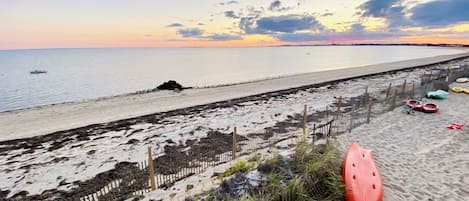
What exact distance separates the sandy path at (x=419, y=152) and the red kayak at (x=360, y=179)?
471 mm

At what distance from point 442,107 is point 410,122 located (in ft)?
14.4

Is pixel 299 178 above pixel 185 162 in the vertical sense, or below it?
above

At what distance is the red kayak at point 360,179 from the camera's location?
521cm

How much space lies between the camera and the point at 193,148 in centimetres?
977

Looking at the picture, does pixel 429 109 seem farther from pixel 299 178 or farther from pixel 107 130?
pixel 107 130

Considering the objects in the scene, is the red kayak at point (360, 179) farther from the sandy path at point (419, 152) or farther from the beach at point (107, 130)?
the beach at point (107, 130)

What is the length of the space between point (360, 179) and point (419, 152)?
13.4 ft

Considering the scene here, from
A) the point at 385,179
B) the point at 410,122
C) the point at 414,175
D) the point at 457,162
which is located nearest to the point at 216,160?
the point at 385,179

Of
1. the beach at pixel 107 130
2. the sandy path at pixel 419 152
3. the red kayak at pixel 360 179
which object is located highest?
the red kayak at pixel 360 179

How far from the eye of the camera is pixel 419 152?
806 centimetres

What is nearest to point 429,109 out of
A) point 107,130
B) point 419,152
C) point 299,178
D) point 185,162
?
point 419,152

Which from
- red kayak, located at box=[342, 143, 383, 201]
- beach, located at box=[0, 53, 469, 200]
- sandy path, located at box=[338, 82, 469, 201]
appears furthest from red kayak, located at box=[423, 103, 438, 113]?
red kayak, located at box=[342, 143, 383, 201]

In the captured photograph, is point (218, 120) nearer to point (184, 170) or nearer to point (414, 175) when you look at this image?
point (184, 170)

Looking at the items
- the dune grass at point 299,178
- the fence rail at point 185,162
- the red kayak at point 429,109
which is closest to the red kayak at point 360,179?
the dune grass at point 299,178
